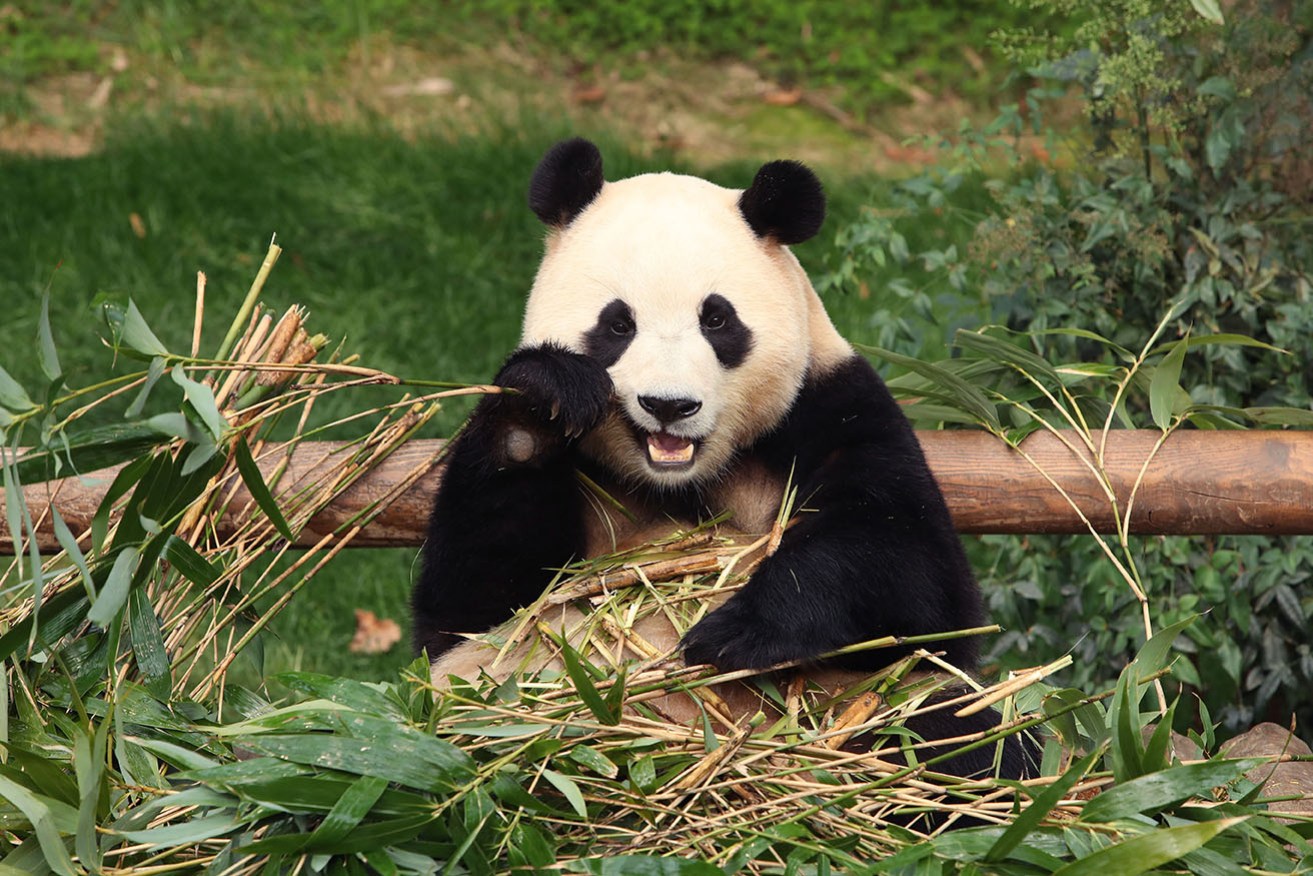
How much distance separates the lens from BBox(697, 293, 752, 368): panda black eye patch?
251cm

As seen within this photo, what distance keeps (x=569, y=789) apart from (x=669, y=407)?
67 centimetres

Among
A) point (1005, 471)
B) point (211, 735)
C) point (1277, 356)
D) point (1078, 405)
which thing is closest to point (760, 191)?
point (1005, 471)

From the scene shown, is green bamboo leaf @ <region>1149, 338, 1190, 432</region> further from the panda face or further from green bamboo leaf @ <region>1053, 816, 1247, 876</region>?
green bamboo leaf @ <region>1053, 816, 1247, 876</region>

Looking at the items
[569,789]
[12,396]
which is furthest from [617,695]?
[12,396]

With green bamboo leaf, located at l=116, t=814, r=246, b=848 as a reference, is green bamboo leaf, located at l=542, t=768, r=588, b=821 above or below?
above

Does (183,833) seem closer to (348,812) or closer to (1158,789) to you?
(348,812)

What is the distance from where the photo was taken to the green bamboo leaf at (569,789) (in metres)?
1.93

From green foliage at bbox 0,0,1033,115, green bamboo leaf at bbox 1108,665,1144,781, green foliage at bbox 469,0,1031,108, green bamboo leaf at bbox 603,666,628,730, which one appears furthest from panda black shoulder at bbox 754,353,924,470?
green foliage at bbox 469,0,1031,108

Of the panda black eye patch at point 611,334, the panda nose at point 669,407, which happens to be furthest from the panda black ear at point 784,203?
the panda nose at point 669,407

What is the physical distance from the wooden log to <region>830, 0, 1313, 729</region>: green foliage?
51cm

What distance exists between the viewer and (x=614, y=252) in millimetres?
2527

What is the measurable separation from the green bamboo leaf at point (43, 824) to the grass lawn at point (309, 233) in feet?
10.3

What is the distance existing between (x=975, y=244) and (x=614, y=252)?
1.38 meters

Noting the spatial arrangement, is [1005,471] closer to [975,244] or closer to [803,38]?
[975,244]
